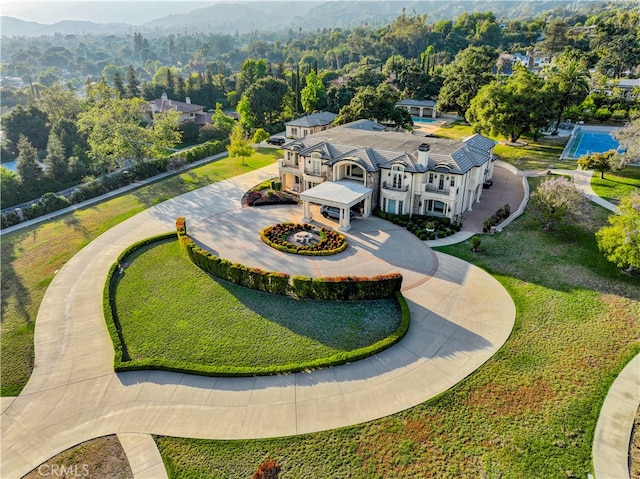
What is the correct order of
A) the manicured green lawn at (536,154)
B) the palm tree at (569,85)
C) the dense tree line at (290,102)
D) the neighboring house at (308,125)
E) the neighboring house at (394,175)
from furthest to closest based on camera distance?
1. the neighboring house at (308,125)
2. the palm tree at (569,85)
3. the dense tree line at (290,102)
4. the manicured green lawn at (536,154)
5. the neighboring house at (394,175)

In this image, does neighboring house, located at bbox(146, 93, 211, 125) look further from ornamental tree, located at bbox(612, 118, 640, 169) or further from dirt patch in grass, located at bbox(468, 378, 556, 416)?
dirt patch in grass, located at bbox(468, 378, 556, 416)

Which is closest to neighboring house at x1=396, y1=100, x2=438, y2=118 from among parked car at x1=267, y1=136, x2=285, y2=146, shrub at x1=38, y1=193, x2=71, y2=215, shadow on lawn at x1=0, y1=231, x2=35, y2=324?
parked car at x1=267, y1=136, x2=285, y2=146

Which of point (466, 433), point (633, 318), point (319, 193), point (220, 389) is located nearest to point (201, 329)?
point (220, 389)

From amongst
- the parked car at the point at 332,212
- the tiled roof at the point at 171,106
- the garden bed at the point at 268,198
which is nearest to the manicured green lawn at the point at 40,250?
the garden bed at the point at 268,198

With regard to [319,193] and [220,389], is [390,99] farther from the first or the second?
[220,389]

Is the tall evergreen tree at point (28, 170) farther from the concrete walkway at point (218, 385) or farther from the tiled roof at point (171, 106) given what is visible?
the tiled roof at point (171, 106)

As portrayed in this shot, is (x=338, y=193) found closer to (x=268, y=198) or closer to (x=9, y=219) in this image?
(x=268, y=198)
